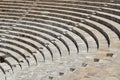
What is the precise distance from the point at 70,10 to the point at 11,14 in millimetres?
3935

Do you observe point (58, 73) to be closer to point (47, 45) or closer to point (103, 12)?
point (47, 45)

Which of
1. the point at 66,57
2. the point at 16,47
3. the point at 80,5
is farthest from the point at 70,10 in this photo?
the point at 66,57

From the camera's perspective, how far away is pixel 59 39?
15.6m

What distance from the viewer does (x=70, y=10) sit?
18.1 meters

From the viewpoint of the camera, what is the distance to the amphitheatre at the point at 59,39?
34.4 ft

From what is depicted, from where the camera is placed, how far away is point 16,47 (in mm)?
16484

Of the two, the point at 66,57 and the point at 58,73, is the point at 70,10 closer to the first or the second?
the point at 66,57

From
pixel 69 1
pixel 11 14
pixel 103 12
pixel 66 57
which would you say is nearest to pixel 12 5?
pixel 11 14

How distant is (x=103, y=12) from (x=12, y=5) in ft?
22.0

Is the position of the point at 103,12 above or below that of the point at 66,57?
above

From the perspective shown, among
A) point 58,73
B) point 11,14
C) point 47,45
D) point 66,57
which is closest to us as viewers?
point 58,73

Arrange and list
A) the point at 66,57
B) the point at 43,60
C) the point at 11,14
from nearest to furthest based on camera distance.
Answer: the point at 66,57 < the point at 43,60 < the point at 11,14

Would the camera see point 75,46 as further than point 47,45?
No

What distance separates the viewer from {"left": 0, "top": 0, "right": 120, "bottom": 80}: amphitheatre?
1048 centimetres
